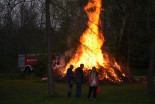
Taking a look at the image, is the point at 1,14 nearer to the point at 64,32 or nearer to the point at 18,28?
the point at 18,28

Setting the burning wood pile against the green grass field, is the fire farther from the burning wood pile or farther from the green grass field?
the green grass field

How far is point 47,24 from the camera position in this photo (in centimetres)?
1475

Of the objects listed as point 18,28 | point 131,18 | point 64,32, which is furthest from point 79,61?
point 18,28

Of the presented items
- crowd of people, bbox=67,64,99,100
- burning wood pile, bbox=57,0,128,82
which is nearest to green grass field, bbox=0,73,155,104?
crowd of people, bbox=67,64,99,100

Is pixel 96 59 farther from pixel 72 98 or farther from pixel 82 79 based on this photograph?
pixel 72 98

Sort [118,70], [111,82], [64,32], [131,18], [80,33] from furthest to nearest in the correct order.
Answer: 1. [131,18]
2. [118,70]
3. [111,82]
4. [80,33]
5. [64,32]

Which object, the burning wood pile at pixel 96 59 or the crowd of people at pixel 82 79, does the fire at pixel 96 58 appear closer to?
the burning wood pile at pixel 96 59

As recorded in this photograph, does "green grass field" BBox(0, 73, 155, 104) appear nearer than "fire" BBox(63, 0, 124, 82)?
Yes

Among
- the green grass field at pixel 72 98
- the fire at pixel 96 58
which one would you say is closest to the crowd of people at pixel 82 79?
the green grass field at pixel 72 98

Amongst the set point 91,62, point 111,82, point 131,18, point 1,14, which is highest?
point 131,18

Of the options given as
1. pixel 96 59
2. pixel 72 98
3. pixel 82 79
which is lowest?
pixel 72 98

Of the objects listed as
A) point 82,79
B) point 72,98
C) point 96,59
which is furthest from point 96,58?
point 72,98

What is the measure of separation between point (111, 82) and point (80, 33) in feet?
17.0

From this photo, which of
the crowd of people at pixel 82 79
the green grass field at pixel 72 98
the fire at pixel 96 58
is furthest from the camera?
the fire at pixel 96 58
